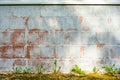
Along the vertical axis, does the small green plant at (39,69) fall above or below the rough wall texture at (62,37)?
below

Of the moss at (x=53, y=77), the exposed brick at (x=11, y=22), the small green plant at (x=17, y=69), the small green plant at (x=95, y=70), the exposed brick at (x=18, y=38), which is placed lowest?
the moss at (x=53, y=77)

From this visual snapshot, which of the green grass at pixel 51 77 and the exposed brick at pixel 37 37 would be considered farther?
the exposed brick at pixel 37 37

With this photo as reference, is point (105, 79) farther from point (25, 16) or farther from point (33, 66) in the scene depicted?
point (25, 16)

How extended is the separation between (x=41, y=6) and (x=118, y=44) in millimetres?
1696

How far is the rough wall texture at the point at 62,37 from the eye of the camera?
6156 mm

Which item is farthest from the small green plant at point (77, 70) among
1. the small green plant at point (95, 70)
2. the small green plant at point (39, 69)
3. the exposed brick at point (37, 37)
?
the exposed brick at point (37, 37)

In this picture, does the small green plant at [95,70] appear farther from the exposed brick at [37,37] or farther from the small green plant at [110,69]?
the exposed brick at [37,37]

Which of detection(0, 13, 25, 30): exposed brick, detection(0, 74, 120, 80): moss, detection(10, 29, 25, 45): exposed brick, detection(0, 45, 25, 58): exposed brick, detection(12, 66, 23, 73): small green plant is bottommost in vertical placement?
detection(0, 74, 120, 80): moss

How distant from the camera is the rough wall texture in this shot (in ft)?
20.2

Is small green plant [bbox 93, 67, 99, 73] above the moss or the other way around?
above

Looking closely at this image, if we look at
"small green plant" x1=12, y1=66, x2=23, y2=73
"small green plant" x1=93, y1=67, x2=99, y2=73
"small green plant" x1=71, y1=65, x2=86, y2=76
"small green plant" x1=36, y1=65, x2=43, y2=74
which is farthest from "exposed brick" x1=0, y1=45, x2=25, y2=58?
"small green plant" x1=93, y1=67, x2=99, y2=73

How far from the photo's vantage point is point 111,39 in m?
6.15

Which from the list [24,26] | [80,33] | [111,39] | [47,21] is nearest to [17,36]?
[24,26]

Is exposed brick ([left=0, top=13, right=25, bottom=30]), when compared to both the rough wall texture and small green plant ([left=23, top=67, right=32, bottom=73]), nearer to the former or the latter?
the rough wall texture
